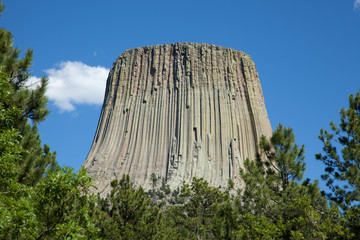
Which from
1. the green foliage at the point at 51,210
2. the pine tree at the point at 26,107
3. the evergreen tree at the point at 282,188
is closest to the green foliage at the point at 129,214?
the evergreen tree at the point at 282,188

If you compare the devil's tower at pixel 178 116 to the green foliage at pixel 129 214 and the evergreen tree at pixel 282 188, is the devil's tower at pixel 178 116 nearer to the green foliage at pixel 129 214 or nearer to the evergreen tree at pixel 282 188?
the green foliage at pixel 129 214

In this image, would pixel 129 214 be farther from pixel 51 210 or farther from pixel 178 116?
pixel 178 116

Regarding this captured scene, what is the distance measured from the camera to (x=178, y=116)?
2217 inches

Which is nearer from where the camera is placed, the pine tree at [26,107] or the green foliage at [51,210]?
the green foliage at [51,210]

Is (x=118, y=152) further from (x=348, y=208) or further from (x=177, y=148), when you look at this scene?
(x=348, y=208)

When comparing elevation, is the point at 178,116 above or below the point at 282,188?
above

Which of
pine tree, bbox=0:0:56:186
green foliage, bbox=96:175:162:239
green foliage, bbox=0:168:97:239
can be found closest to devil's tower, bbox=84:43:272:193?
green foliage, bbox=96:175:162:239

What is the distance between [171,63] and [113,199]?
145 feet

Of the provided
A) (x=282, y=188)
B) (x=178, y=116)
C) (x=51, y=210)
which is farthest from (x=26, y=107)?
(x=178, y=116)

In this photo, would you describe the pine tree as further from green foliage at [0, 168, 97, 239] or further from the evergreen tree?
the evergreen tree

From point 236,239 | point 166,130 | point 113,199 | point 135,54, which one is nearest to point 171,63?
point 135,54

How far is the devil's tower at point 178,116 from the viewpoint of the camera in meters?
52.5

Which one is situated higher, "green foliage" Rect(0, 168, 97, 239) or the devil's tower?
the devil's tower

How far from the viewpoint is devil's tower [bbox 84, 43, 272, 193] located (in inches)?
2068
